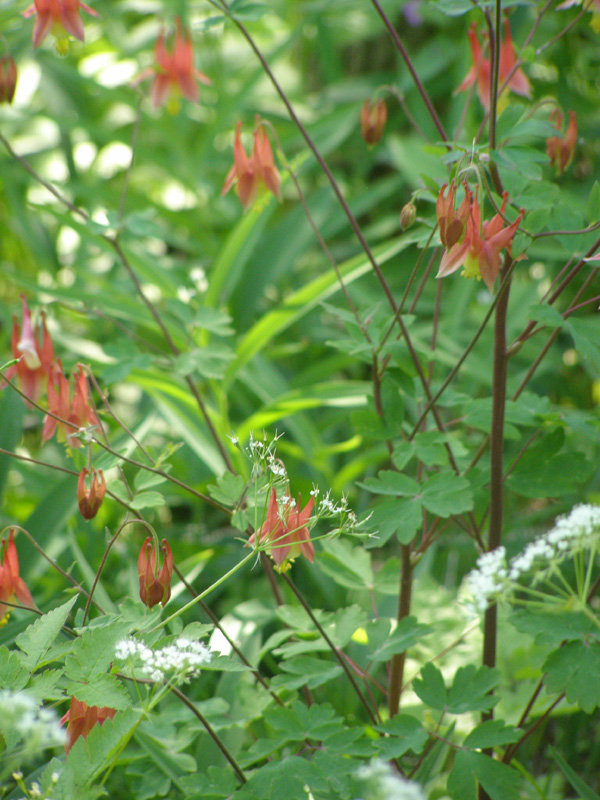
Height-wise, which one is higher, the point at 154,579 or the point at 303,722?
the point at 154,579

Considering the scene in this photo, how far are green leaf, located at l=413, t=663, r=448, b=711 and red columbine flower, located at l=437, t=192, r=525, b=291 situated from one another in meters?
0.48

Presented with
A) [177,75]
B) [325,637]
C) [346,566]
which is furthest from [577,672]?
[177,75]

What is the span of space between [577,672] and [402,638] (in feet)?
0.70

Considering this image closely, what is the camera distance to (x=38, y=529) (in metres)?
1.39

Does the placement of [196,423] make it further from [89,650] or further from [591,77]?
[591,77]

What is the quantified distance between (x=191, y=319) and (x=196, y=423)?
0.47m

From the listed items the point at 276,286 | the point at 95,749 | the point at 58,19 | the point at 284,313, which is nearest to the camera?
the point at 95,749

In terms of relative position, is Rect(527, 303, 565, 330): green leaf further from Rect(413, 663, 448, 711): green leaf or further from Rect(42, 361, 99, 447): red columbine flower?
Rect(42, 361, 99, 447): red columbine flower

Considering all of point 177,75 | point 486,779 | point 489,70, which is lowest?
point 486,779

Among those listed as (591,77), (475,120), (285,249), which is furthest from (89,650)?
(591,77)

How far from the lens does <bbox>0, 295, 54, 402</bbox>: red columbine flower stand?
997mm

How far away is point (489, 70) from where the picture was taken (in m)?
1.12

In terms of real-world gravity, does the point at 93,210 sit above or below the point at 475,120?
above

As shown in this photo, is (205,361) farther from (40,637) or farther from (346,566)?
(40,637)
